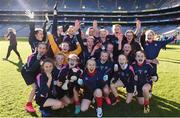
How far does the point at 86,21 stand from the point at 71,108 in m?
55.1

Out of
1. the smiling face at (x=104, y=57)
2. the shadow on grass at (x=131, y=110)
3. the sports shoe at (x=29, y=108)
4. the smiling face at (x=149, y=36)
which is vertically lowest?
A: the shadow on grass at (x=131, y=110)

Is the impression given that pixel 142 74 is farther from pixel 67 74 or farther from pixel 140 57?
pixel 67 74

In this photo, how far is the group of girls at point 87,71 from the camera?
7027 mm

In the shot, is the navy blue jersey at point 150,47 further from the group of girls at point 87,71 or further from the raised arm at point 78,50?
the raised arm at point 78,50

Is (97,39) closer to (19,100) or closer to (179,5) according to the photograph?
(19,100)

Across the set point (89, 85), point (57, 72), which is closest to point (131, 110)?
point (89, 85)

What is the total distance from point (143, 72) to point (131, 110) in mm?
1069

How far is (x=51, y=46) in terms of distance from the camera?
8086 mm

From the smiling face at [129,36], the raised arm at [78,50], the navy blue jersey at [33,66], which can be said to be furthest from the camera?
the smiling face at [129,36]

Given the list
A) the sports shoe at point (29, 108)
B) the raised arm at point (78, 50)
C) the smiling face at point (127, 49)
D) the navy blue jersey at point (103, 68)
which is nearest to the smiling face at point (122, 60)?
the navy blue jersey at point (103, 68)

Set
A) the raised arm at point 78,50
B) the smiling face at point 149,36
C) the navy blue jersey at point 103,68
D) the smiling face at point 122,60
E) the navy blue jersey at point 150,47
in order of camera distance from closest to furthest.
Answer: the navy blue jersey at point 103,68
the smiling face at point 122,60
the raised arm at point 78,50
the smiling face at point 149,36
the navy blue jersey at point 150,47

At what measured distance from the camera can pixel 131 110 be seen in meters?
7.32

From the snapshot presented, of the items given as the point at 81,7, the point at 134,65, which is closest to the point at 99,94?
the point at 134,65

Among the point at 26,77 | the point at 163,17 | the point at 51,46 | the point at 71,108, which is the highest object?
the point at 163,17
